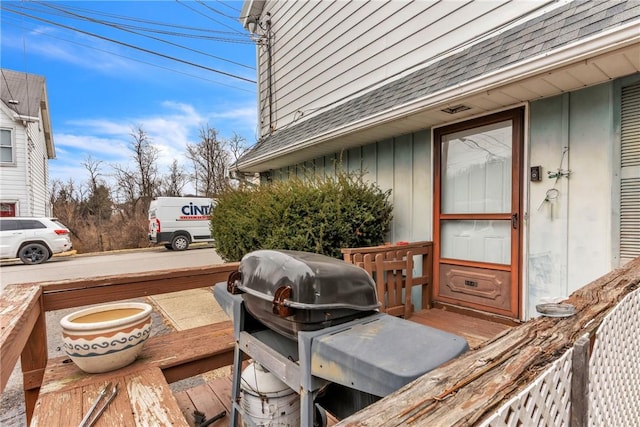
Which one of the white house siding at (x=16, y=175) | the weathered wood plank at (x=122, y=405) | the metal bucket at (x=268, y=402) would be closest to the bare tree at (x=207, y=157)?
the white house siding at (x=16, y=175)

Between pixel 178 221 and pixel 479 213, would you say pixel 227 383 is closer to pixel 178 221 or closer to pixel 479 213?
pixel 479 213

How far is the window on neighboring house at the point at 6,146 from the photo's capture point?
11448 mm

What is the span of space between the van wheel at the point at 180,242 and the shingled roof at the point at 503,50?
1083 centimetres

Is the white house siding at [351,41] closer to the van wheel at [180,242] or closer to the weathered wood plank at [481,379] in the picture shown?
the weathered wood plank at [481,379]

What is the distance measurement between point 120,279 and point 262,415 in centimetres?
129

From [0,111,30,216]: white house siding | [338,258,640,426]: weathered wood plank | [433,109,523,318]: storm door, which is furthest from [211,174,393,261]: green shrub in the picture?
[0,111,30,216]: white house siding

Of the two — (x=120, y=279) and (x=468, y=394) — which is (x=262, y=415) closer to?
(x=468, y=394)

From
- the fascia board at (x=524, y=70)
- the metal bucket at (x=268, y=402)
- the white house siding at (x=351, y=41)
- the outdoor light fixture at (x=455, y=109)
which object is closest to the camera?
the metal bucket at (x=268, y=402)

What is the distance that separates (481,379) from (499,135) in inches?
123

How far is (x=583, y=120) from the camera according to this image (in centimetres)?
268

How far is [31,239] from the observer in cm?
989

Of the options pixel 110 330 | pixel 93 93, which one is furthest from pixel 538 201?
pixel 93 93

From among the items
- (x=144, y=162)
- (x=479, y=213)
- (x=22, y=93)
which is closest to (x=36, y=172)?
(x=22, y=93)

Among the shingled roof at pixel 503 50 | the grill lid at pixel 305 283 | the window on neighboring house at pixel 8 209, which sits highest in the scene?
the shingled roof at pixel 503 50
